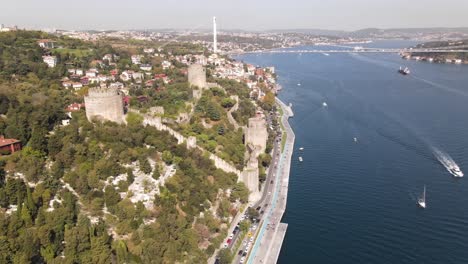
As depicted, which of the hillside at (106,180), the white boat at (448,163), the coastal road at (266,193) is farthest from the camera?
the white boat at (448,163)

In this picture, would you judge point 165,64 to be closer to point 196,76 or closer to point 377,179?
point 196,76

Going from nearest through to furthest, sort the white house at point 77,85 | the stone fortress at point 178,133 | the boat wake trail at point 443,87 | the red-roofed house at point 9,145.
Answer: the red-roofed house at point 9,145 → the stone fortress at point 178,133 → the white house at point 77,85 → the boat wake trail at point 443,87

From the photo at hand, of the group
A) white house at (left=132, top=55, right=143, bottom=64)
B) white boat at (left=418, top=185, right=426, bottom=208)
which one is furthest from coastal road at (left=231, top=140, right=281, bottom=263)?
white house at (left=132, top=55, right=143, bottom=64)

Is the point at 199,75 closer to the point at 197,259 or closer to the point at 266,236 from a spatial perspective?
the point at 266,236

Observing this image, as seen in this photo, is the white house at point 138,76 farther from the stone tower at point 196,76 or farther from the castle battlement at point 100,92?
the castle battlement at point 100,92

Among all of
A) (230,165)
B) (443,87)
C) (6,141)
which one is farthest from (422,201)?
(443,87)

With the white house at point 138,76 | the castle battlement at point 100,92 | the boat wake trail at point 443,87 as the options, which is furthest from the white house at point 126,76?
the boat wake trail at point 443,87
